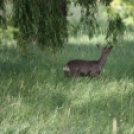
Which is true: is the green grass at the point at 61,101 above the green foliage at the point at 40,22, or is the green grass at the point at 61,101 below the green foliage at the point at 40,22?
below

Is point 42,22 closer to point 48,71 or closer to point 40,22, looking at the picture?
point 40,22

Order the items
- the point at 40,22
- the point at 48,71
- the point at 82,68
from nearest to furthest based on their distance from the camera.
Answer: the point at 40,22 < the point at 82,68 < the point at 48,71

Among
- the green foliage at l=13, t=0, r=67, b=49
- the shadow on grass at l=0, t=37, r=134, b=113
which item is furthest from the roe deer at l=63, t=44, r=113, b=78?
the green foliage at l=13, t=0, r=67, b=49

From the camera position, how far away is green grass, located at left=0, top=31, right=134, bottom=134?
6.41 m

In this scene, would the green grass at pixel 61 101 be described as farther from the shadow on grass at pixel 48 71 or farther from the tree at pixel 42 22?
the tree at pixel 42 22

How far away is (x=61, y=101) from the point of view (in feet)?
27.1

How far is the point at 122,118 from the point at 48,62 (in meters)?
5.95

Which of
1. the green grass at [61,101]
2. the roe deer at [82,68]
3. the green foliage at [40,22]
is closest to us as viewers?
the green grass at [61,101]

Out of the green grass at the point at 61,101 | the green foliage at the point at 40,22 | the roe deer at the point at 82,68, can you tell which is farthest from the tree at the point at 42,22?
the green grass at the point at 61,101

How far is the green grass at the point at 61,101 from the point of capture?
641 cm

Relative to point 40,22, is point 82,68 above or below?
below

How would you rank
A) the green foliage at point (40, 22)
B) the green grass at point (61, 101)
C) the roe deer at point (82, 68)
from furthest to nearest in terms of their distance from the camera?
1. the roe deer at point (82, 68)
2. the green foliage at point (40, 22)
3. the green grass at point (61, 101)

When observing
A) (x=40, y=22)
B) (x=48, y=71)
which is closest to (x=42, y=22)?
(x=40, y=22)

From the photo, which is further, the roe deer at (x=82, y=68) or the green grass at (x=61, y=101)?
the roe deer at (x=82, y=68)
